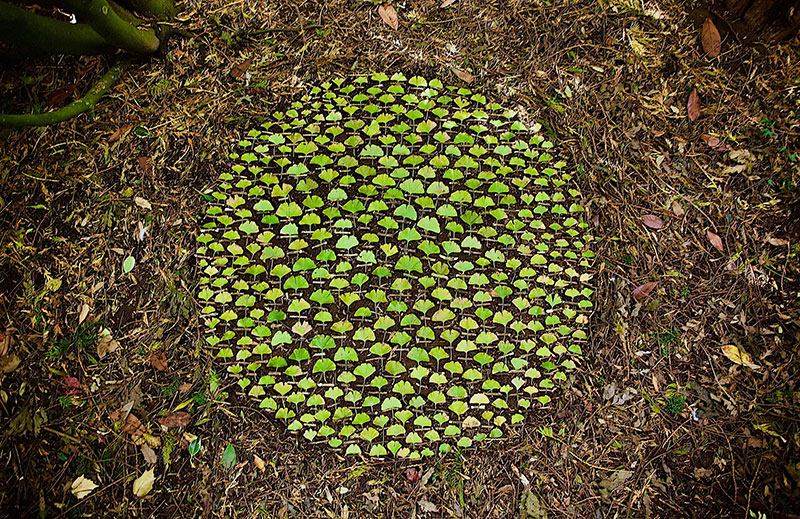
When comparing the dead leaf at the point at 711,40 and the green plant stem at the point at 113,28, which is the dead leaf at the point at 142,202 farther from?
the dead leaf at the point at 711,40

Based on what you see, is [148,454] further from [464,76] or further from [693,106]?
[693,106]

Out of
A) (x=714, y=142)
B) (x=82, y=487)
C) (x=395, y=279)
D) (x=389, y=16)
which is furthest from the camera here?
(x=389, y=16)

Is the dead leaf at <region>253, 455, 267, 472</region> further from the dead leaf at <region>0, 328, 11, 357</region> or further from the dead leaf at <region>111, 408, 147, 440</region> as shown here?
the dead leaf at <region>0, 328, 11, 357</region>

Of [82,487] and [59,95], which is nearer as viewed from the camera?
[82,487]

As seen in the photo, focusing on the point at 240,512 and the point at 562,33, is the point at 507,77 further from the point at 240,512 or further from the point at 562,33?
the point at 240,512

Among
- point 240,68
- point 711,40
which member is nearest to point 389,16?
point 240,68

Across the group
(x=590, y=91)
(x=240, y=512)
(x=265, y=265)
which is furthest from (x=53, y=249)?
(x=590, y=91)

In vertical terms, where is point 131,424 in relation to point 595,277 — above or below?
below

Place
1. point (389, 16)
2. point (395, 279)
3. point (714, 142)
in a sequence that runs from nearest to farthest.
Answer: point (395, 279), point (714, 142), point (389, 16)
